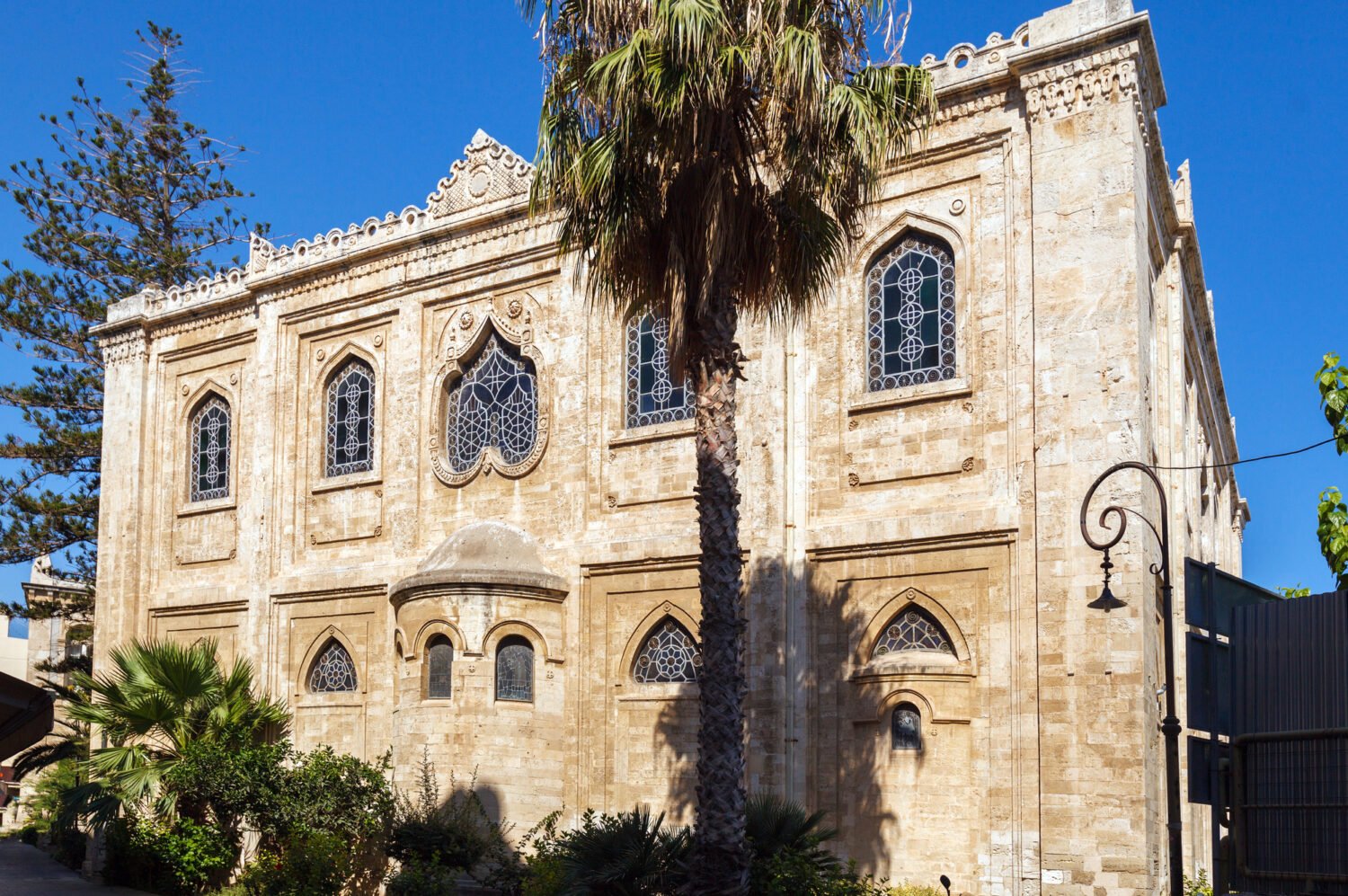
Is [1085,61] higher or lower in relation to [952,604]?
higher

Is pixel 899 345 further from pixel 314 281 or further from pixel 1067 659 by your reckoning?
pixel 314 281

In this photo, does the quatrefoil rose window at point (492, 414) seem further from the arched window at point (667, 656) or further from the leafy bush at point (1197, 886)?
the leafy bush at point (1197, 886)

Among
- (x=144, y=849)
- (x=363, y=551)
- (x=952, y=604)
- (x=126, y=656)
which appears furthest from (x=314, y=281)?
(x=952, y=604)

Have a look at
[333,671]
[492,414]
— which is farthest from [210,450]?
[492,414]

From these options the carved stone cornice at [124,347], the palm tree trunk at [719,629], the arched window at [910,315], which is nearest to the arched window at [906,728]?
the arched window at [910,315]

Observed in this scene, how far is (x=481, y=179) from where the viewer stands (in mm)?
22281

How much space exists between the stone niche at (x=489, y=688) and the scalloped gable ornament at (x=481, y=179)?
5.64 metres

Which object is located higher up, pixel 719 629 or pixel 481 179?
pixel 481 179

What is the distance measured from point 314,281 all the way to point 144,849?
9291mm

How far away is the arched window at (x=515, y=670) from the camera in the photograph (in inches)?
780

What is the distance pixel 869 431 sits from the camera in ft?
58.3

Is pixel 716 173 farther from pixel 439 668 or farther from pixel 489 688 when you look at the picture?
pixel 439 668

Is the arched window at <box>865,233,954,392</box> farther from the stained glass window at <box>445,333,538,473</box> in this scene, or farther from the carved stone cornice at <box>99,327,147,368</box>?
the carved stone cornice at <box>99,327,147,368</box>

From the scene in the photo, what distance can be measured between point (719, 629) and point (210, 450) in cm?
1555
